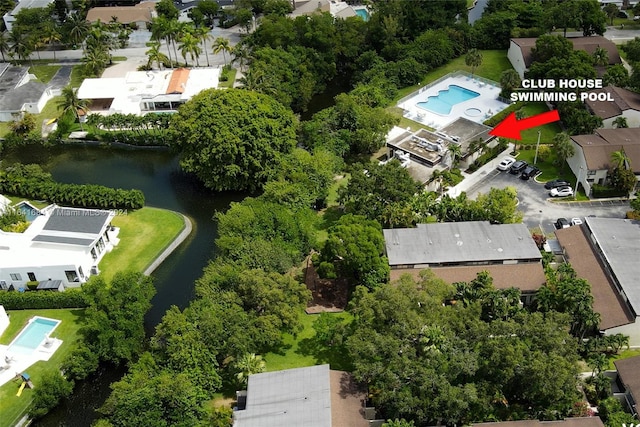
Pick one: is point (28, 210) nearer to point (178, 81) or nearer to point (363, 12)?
point (178, 81)

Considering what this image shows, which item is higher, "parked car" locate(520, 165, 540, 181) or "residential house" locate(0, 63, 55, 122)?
"residential house" locate(0, 63, 55, 122)

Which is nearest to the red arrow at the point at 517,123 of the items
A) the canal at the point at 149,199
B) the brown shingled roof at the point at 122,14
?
the canal at the point at 149,199

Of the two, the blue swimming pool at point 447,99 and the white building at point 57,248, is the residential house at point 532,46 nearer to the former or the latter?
the blue swimming pool at point 447,99

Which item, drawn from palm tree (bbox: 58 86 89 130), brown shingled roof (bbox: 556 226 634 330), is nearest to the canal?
palm tree (bbox: 58 86 89 130)

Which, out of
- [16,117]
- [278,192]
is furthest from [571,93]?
[16,117]

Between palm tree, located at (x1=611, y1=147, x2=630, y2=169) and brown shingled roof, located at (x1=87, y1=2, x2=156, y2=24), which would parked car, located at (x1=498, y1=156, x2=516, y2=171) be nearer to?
palm tree, located at (x1=611, y1=147, x2=630, y2=169)

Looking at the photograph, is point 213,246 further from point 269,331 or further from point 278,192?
point 269,331
